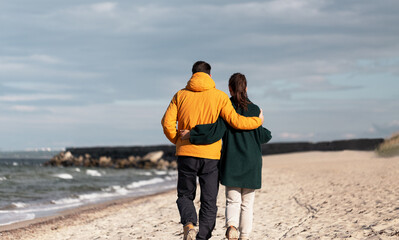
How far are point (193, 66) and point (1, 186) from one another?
1526cm

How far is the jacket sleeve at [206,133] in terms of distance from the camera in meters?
4.84

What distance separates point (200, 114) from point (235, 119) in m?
0.39

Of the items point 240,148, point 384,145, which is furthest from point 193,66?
point 384,145

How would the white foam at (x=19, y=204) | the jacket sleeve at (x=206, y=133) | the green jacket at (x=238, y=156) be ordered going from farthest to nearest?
1. the white foam at (x=19, y=204)
2. the green jacket at (x=238, y=156)
3. the jacket sleeve at (x=206, y=133)

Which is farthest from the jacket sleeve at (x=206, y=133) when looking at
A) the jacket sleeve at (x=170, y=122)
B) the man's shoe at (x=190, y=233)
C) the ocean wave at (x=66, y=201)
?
the ocean wave at (x=66, y=201)

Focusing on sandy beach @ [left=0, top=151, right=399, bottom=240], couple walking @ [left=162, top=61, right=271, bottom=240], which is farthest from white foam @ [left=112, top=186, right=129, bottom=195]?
couple walking @ [left=162, top=61, right=271, bottom=240]

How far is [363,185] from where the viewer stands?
1228 cm

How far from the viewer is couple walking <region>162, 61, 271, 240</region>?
4.93 meters

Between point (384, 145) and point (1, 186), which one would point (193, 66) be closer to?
point (1, 186)

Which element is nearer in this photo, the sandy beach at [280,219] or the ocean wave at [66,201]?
the sandy beach at [280,219]

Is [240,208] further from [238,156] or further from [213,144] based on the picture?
[213,144]

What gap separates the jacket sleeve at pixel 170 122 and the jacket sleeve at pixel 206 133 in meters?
0.26

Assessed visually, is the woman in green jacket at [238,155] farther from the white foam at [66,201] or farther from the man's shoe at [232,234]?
the white foam at [66,201]

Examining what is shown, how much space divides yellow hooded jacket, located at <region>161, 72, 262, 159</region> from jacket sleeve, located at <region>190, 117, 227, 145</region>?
8cm
